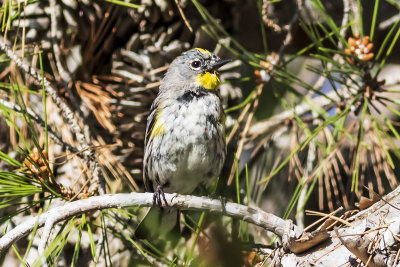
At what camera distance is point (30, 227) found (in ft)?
7.17

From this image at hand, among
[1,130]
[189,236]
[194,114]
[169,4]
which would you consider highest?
[169,4]

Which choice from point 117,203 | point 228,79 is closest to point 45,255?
point 117,203

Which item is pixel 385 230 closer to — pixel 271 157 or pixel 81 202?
pixel 81 202

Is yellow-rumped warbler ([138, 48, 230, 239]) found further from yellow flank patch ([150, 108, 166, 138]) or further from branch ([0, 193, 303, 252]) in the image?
branch ([0, 193, 303, 252])

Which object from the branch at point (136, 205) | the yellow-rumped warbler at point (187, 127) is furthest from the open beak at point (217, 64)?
the branch at point (136, 205)

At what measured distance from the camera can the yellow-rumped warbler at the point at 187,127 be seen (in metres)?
3.21

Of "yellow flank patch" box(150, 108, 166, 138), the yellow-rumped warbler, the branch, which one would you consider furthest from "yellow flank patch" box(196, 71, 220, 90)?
the branch

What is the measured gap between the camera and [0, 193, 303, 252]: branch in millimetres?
2186

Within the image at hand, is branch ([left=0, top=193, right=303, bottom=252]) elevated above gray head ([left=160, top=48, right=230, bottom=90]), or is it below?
below

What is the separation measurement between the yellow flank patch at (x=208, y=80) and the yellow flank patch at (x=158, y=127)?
345 millimetres

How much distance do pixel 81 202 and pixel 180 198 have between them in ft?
1.55

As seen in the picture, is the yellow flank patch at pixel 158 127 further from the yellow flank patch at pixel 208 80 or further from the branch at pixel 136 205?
the branch at pixel 136 205

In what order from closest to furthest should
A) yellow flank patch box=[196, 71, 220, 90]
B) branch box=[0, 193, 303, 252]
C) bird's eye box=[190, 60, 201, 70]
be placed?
branch box=[0, 193, 303, 252] → yellow flank patch box=[196, 71, 220, 90] → bird's eye box=[190, 60, 201, 70]

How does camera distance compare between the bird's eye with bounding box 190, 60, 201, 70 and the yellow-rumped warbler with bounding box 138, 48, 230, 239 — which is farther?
the bird's eye with bounding box 190, 60, 201, 70
